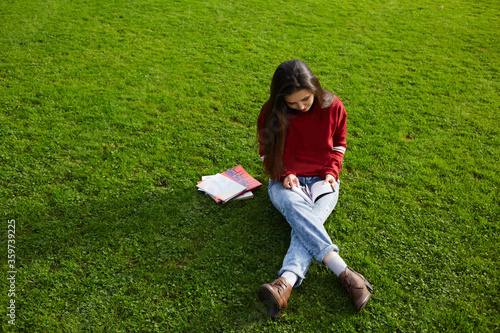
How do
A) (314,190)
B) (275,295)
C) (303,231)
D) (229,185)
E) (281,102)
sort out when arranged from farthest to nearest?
1. (229,185)
2. (314,190)
3. (281,102)
4. (303,231)
5. (275,295)

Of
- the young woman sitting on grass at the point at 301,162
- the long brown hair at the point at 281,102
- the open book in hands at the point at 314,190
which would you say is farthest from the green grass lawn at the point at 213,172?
the long brown hair at the point at 281,102

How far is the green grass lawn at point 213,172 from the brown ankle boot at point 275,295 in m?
0.11

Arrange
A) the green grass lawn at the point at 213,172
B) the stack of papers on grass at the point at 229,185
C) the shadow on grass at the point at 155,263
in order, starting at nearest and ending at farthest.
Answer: the shadow on grass at the point at 155,263 → the green grass lawn at the point at 213,172 → the stack of papers on grass at the point at 229,185

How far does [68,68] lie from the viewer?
711 cm

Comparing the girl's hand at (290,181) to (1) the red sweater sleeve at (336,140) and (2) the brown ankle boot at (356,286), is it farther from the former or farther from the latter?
(2) the brown ankle boot at (356,286)

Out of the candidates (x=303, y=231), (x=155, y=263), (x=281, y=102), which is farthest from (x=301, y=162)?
(x=155, y=263)

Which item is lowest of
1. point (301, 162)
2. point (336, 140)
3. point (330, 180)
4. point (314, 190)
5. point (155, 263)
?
point (155, 263)

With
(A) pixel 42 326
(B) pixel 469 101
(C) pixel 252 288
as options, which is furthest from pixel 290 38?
(A) pixel 42 326

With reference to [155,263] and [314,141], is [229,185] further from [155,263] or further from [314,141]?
[155,263]

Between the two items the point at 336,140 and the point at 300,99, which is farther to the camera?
the point at 336,140

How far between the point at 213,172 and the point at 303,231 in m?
1.87

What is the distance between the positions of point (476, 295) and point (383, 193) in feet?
5.35

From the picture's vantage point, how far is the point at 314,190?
4316 millimetres

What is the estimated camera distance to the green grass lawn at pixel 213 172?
3.62m
